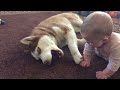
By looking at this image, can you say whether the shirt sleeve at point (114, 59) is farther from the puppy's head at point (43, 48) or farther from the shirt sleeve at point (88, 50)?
the puppy's head at point (43, 48)

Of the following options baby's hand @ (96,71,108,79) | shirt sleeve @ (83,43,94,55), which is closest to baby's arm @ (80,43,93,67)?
shirt sleeve @ (83,43,94,55)

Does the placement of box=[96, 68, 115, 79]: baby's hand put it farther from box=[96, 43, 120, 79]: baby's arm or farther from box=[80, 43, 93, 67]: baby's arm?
box=[80, 43, 93, 67]: baby's arm

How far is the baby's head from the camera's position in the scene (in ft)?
3.38

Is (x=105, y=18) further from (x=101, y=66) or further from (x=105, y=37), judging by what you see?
(x=101, y=66)

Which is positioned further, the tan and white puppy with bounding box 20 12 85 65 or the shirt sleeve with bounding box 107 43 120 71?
the tan and white puppy with bounding box 20 12 85 65

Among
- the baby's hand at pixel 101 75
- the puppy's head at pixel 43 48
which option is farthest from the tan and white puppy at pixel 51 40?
the baby's hand at pixel 101 75

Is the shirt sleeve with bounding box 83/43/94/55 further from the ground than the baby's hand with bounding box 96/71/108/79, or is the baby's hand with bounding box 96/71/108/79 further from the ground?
the shirt sleeve with bounding box 83/43/94/55

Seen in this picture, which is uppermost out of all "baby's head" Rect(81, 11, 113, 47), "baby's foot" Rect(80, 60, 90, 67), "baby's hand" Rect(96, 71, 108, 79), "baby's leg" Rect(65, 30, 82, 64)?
"baby's head" Rect(81, 11, 113, 47)

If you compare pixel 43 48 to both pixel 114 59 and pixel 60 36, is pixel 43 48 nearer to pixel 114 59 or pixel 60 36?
pixel 60 36

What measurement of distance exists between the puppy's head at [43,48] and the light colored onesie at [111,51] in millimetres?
172

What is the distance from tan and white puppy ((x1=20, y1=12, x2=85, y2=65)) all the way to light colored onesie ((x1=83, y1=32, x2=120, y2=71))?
0.09 meters

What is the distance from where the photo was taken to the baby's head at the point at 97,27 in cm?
103

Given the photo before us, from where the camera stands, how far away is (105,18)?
1038 millimetres

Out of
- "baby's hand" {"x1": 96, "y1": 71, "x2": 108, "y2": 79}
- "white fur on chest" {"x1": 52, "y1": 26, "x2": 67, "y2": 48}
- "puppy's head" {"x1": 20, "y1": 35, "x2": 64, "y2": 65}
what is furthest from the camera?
"white fur on chest" {"x1": 52, "y1": 26, "x2": 67, "y2": 48}
